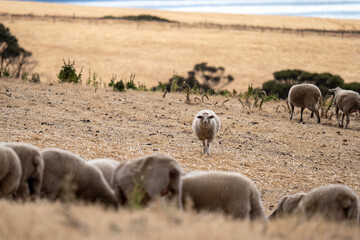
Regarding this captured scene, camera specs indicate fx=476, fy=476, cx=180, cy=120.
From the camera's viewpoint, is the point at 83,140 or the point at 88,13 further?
the point at 88,13

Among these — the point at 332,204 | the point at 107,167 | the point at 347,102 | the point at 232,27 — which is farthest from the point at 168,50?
the point at 332,204

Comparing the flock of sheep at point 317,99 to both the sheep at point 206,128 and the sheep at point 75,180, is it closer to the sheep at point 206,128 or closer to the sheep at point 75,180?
the sheep at point 206,128

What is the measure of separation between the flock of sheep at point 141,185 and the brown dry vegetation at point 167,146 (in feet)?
2.05

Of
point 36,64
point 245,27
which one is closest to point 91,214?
point 36,64

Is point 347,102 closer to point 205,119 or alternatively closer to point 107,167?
point 205,119

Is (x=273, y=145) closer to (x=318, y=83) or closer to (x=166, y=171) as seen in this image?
(x=166, y=171)

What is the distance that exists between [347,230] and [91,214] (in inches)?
78.9

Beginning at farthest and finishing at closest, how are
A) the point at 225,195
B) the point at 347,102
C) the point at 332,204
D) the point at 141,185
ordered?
1. the point at 347,102
2. the point at 332,204
3. the point at 225,195
4. the point at 141,185

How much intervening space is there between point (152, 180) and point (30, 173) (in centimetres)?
134

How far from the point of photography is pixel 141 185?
14.3 feet

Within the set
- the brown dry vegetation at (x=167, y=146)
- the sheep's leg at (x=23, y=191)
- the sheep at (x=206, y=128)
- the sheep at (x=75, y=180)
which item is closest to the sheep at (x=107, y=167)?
the sheep at (x=75, y=180)

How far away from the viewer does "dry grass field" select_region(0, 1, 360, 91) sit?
4209cm

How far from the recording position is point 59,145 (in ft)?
29.9

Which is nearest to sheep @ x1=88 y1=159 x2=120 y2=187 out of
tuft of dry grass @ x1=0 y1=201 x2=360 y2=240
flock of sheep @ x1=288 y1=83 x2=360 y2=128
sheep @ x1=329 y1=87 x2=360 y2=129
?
tuft of dry grass @ x1=0 y1=201 x2=360 y2=240
